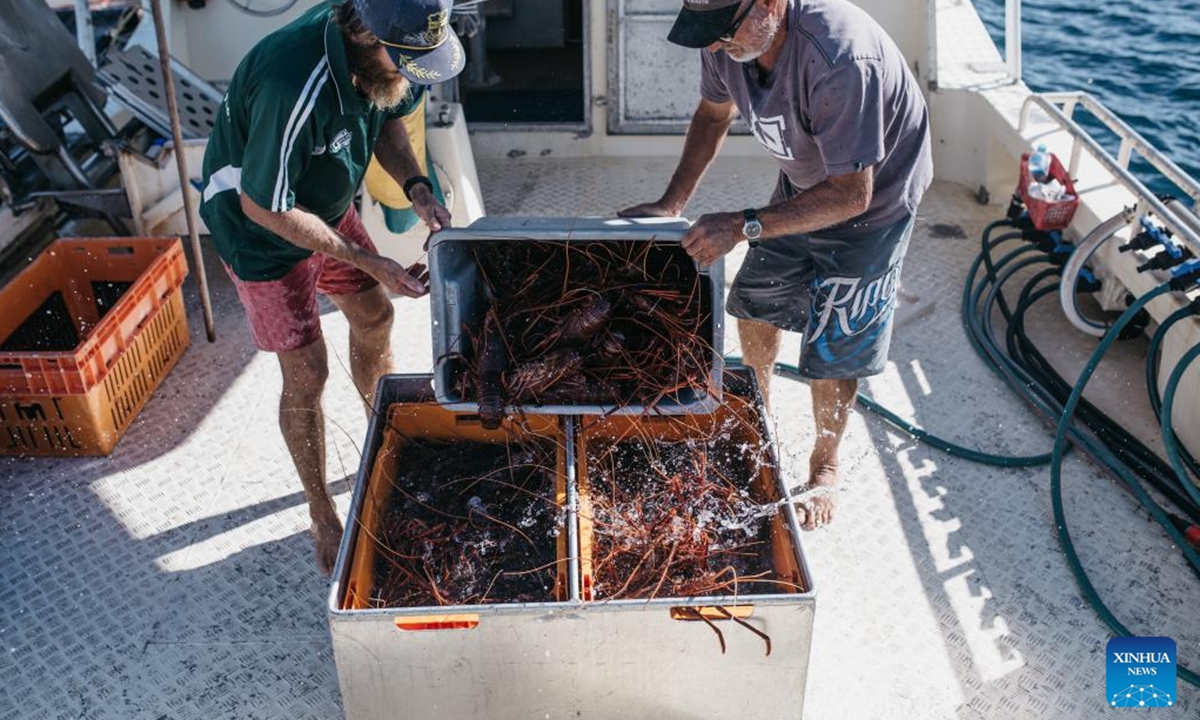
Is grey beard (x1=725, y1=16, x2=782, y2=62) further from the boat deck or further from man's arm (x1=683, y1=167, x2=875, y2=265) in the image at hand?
the boat deck

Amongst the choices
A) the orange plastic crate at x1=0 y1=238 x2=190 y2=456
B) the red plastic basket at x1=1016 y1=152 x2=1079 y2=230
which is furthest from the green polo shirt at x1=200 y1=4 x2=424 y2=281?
the red plastic basket at x1=1016 y1=152 x2=1079 y2=230

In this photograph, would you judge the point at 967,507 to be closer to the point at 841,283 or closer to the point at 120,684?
the point at 841,283

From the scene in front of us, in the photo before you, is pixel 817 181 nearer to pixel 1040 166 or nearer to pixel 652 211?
pixel 652 211

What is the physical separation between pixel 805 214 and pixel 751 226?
0.56 feet

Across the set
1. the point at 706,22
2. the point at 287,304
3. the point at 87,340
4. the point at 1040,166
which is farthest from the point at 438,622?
the point at 1040,166

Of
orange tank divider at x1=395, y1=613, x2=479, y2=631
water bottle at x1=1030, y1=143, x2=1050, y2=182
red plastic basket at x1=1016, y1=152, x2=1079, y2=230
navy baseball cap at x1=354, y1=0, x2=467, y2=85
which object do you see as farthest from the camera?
water bottle at x1=1030, y1=143, x2=1050, y2=182

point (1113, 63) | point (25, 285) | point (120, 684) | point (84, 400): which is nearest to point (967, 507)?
point (120, 684)

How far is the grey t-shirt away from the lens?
2643mm

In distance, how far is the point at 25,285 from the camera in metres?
4.10

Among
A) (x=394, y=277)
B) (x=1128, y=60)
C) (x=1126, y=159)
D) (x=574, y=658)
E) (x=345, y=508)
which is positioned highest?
(x=394, y=277)

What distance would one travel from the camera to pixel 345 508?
142 inches

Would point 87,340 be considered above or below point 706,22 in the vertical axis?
below

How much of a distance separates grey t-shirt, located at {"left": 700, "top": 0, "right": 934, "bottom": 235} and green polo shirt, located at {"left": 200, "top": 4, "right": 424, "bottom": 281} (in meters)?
1.11

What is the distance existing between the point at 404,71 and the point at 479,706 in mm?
1605
